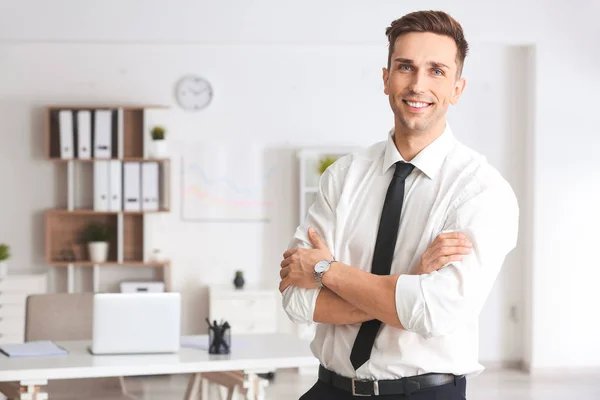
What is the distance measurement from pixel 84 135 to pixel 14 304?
1.33 m

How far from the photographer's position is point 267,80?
6996 millimetres

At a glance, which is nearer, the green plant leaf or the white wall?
the green plant leaf

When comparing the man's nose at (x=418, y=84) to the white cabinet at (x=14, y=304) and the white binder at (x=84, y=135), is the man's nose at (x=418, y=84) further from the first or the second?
the white cabinet at (x=14, y=304)

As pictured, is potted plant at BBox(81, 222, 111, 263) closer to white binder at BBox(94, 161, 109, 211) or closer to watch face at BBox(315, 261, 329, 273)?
white binder at BBox(94, 161, 109, 211)

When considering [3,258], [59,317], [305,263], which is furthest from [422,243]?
[3,258]

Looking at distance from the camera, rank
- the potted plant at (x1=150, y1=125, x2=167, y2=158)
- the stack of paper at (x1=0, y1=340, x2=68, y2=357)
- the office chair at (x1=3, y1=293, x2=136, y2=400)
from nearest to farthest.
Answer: the stack of paper at (x1=0, y1=340, x2=68, y2=357)
the office chair at (x1=3, y1=293, x2=136, y2=400)
the potted plant at (x1=150, y1=125, x2=167, y2=158)

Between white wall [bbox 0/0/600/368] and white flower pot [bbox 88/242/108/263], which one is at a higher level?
white wall [bbox 0/0/600/368]

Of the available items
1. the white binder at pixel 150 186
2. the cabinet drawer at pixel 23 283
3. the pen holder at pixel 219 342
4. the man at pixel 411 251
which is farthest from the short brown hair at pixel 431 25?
the cabinet drawer at pixel 23 283

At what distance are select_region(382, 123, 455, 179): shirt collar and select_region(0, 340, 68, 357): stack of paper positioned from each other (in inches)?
91.8

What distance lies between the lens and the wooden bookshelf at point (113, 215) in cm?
667

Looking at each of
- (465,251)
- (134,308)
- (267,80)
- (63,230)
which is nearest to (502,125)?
(267,80)

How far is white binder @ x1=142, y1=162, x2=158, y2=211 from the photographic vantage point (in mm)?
6660

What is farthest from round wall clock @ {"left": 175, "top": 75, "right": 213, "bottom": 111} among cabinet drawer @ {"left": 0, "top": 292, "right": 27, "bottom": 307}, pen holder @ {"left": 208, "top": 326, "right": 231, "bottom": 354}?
pen holder @ {"left": 208, "top": 326, "right": 231, "bottom": 354}

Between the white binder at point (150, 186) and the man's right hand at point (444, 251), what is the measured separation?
4.89 meters
